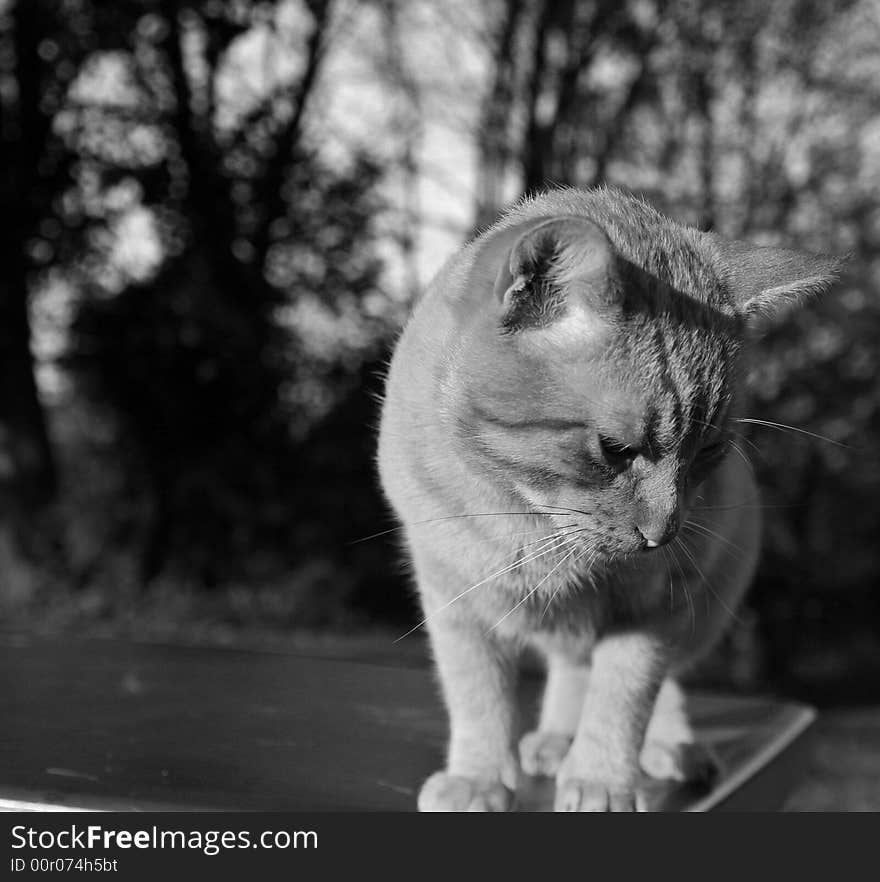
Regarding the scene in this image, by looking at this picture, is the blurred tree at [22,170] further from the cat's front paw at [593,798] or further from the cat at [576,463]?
the cat's front paw at [593,798]

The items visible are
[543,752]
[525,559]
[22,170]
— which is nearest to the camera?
[525,559]

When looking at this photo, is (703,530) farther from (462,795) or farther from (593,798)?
(462,795)

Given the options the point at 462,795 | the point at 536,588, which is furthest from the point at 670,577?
the point at 462,795

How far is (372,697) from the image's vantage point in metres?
2.51

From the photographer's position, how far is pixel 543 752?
81.2 inches

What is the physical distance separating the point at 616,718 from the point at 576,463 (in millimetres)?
489

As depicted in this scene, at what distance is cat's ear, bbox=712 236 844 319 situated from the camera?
1.74 m

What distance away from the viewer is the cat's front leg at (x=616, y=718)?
1.72 metres

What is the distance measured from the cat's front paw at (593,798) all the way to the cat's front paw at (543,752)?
0.31 meters

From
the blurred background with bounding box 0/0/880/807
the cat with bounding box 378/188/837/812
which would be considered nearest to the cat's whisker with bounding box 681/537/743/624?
the cat with bounding box 378/188/837/812

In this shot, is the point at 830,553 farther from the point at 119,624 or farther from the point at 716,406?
the point at 716,406

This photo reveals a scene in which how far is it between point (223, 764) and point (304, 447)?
6.48 metres

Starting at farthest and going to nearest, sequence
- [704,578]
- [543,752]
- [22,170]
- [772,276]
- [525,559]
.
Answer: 1. [22,170]
2. [543,752]
3. [704,578]
4. [772,276]
5. [525,559]

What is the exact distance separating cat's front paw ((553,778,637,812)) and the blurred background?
19.0 ft
